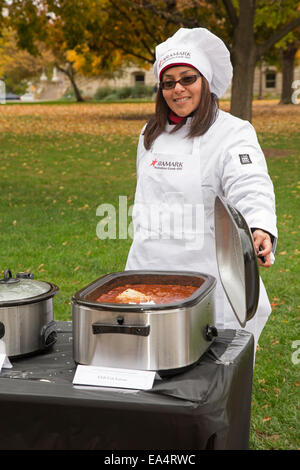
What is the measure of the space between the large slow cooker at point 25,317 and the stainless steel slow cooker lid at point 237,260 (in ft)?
2.07

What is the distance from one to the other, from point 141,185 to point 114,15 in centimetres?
1936

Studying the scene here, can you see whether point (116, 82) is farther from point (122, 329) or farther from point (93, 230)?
point (122, 329)

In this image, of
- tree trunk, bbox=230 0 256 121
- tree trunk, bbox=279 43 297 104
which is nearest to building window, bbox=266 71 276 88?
tree trunk, bbox=279 43 297 104

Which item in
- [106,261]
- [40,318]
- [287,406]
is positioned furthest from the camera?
[106,261]

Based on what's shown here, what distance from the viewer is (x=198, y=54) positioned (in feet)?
8.93

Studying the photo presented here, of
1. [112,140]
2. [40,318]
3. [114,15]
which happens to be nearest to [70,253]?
[40,318]

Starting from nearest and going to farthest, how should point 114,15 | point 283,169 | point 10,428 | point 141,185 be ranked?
point 10,428 < point 141,185 < point 283,169 < point 114,15

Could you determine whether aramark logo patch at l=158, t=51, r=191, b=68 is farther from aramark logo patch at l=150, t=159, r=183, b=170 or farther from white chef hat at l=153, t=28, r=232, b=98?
aramark logo patch at l=150, t=159, r=183, b=170

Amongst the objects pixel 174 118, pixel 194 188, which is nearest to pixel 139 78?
pixel 174 118

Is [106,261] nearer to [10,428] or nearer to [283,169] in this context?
[10,428]

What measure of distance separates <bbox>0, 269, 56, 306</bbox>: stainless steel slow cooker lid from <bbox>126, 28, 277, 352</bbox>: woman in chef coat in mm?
647

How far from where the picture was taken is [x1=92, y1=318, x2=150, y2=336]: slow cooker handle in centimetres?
194

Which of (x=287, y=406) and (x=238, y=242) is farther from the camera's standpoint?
(x=287, y=406)

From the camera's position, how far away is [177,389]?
1921mm
